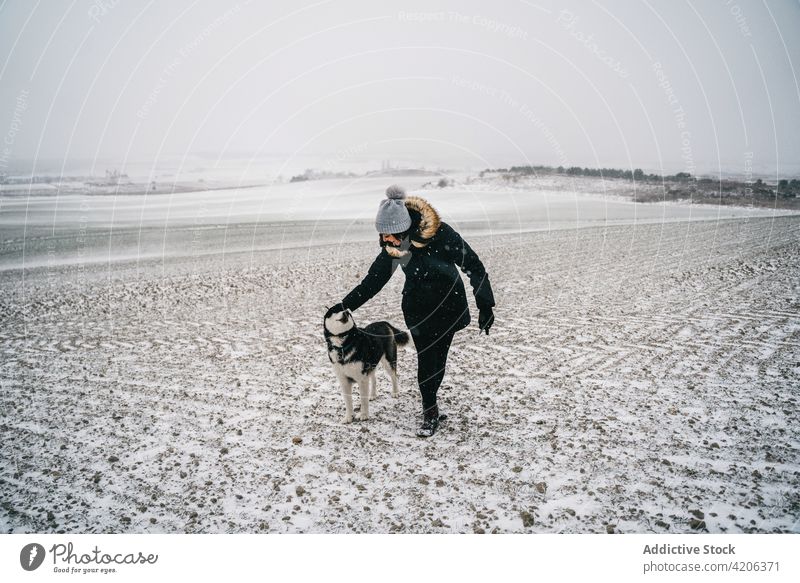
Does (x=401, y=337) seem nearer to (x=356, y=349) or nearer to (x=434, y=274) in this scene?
(x=356, y=349)

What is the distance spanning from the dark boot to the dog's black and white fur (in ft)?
2.21

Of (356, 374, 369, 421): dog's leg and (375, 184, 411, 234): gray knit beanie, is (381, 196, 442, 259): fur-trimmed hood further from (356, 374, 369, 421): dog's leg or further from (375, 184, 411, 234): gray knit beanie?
(356, 374, 369, 421): dog's leg

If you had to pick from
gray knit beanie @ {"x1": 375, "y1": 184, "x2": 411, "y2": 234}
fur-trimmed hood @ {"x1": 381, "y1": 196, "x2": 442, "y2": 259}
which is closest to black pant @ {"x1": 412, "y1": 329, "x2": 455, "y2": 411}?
fur-trimmed hood @ {"x1": 381, "y1": 196, "x2": 442, "y2": 259}

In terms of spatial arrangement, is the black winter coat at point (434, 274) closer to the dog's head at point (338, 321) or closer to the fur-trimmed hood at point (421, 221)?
the fur-trimmed hood at point (421, 221)

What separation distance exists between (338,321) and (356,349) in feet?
1.40

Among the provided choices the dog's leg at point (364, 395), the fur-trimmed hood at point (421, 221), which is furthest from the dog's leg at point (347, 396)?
the fur-trimmed hood at point (421, 221)

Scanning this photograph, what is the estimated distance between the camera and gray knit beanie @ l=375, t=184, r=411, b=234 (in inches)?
173

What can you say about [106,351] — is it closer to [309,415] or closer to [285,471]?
[309,415]

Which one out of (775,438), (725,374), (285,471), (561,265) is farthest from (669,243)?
A: (285,471)

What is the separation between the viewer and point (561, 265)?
1462 cm

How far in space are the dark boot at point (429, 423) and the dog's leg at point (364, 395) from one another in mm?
658

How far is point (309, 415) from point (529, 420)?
2.57 metres

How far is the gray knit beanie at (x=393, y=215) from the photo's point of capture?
173 inches
